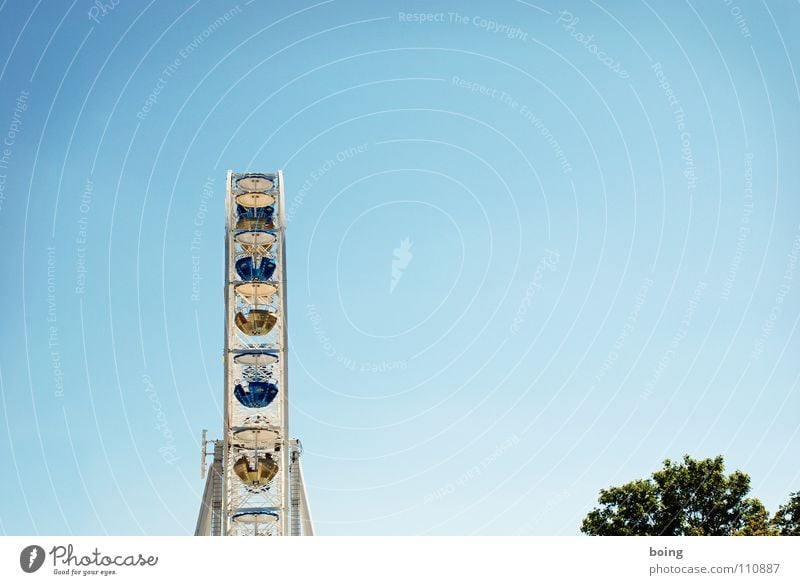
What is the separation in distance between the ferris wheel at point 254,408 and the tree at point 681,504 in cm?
1936

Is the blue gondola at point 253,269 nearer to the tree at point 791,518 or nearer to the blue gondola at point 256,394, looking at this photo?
the blue gondola at point 256,394

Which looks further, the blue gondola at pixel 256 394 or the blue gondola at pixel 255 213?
the blue gondola at pixel 255 213

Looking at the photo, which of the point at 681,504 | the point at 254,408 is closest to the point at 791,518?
the point at 681,504

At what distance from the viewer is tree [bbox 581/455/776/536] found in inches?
2055

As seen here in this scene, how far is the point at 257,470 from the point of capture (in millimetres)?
41781

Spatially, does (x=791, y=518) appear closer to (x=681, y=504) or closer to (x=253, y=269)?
(x=681, y=504)

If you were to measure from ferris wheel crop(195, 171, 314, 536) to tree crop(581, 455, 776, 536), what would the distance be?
19.4 metres

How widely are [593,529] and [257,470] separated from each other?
21.1m

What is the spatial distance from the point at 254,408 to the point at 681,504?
24705mm

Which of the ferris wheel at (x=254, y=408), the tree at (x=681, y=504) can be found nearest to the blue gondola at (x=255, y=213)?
the ferris wheel at (x=254, y=408)

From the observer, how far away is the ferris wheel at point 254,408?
136 ft
